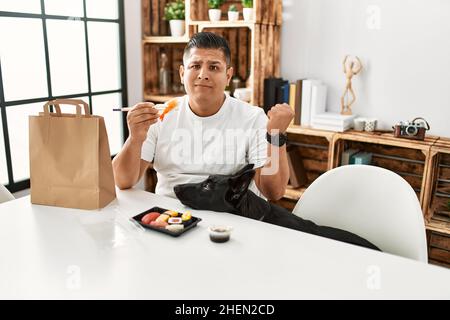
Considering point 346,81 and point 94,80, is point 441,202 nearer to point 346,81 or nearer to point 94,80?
point 346,81

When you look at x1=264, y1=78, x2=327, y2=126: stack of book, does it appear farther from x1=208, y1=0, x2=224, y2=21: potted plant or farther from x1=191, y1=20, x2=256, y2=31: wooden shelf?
x1=208, y1=0, x2=224, y2=21: potted plant

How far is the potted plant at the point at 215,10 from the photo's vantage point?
9.02 ft

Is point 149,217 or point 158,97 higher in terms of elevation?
A: point 158,97

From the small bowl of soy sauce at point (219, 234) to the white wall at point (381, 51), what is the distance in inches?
71.7

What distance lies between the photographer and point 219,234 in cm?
A: 115

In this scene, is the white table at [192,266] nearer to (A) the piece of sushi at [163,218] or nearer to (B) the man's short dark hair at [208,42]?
(A) the piece of sushi at [163,218]

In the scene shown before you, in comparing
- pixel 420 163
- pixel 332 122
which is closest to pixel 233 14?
pixel 332 122

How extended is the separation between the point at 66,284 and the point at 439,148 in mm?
1998

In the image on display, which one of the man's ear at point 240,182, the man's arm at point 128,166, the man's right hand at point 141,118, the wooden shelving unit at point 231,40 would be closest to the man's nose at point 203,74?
the man's right hand at point 141,118

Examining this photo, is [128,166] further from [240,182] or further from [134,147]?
[240,182]

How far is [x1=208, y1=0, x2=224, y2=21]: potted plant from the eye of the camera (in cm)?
275

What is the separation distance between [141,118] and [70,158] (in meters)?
0.29

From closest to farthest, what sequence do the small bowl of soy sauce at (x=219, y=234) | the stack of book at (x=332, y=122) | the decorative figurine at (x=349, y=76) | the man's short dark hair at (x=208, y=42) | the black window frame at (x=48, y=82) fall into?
the small bowl of soy sauce at (x=219, y=234)
the man's short dark hair at (x=208, y=42)
the black window frame at (x=48, y=82)
the stack of book at (x=332, y=122)
the decorative figurine at (x=349, y=76)

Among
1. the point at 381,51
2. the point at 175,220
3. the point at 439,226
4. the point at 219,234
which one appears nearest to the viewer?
the point at 219,234
